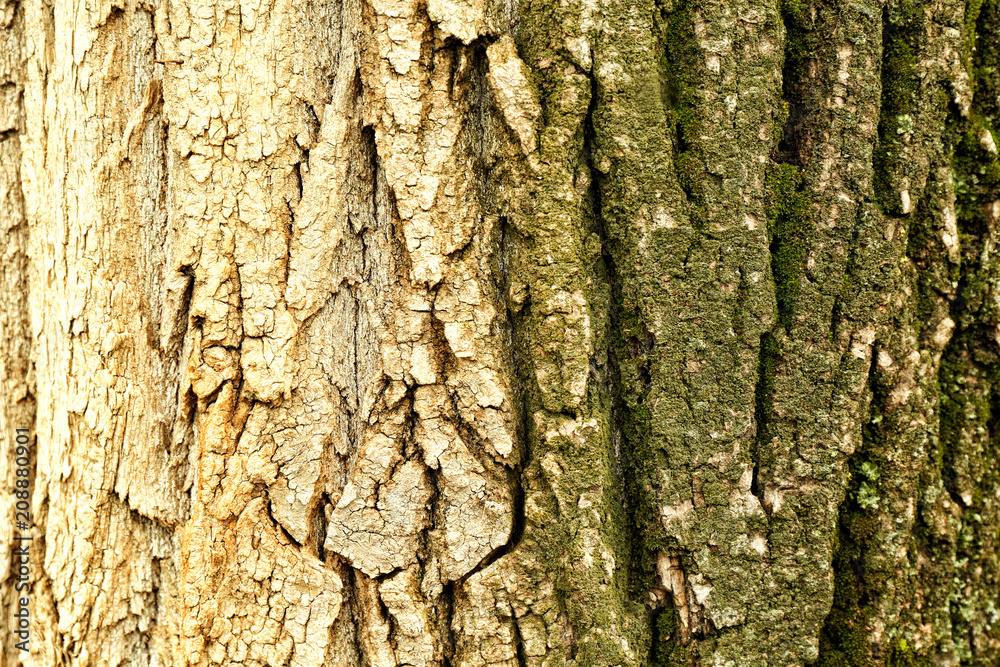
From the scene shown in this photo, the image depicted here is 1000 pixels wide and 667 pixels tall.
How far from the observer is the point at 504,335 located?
1.57 meters

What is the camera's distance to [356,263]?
5.16ft

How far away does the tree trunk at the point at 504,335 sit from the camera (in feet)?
4.95

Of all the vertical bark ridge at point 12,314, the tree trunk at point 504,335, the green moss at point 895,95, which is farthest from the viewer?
the vertical bark ridge at point 12,314

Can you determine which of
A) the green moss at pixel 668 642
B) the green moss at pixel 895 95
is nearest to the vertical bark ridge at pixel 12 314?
the green moss at pixel 668 642

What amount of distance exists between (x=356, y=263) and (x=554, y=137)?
1.88 feet

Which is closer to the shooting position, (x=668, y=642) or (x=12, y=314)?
(x=668, y=642)

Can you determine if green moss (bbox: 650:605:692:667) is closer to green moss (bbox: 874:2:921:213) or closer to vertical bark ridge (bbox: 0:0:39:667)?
green moss (bbox: 874:2:921:213)

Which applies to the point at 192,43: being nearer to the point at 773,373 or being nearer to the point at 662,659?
the point at 773,373

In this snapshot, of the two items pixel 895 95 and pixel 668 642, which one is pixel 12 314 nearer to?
pixel 668 642

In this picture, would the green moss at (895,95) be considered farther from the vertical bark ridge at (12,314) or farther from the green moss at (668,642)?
the vertical bark ridge at (12,314)

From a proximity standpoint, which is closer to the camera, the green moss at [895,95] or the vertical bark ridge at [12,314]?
the green moss at [895,95]

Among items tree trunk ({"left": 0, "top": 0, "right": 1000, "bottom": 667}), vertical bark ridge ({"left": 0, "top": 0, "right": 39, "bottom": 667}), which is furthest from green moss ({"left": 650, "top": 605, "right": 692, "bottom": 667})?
vertical bark ridge ({"left": 0, "top": 0, "right": 39, "bottom": 667})

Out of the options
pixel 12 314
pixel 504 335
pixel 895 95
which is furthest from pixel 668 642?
pixel 12 314

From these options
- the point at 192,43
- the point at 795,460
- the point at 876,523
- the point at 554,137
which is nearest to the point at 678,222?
the point at 554,137
